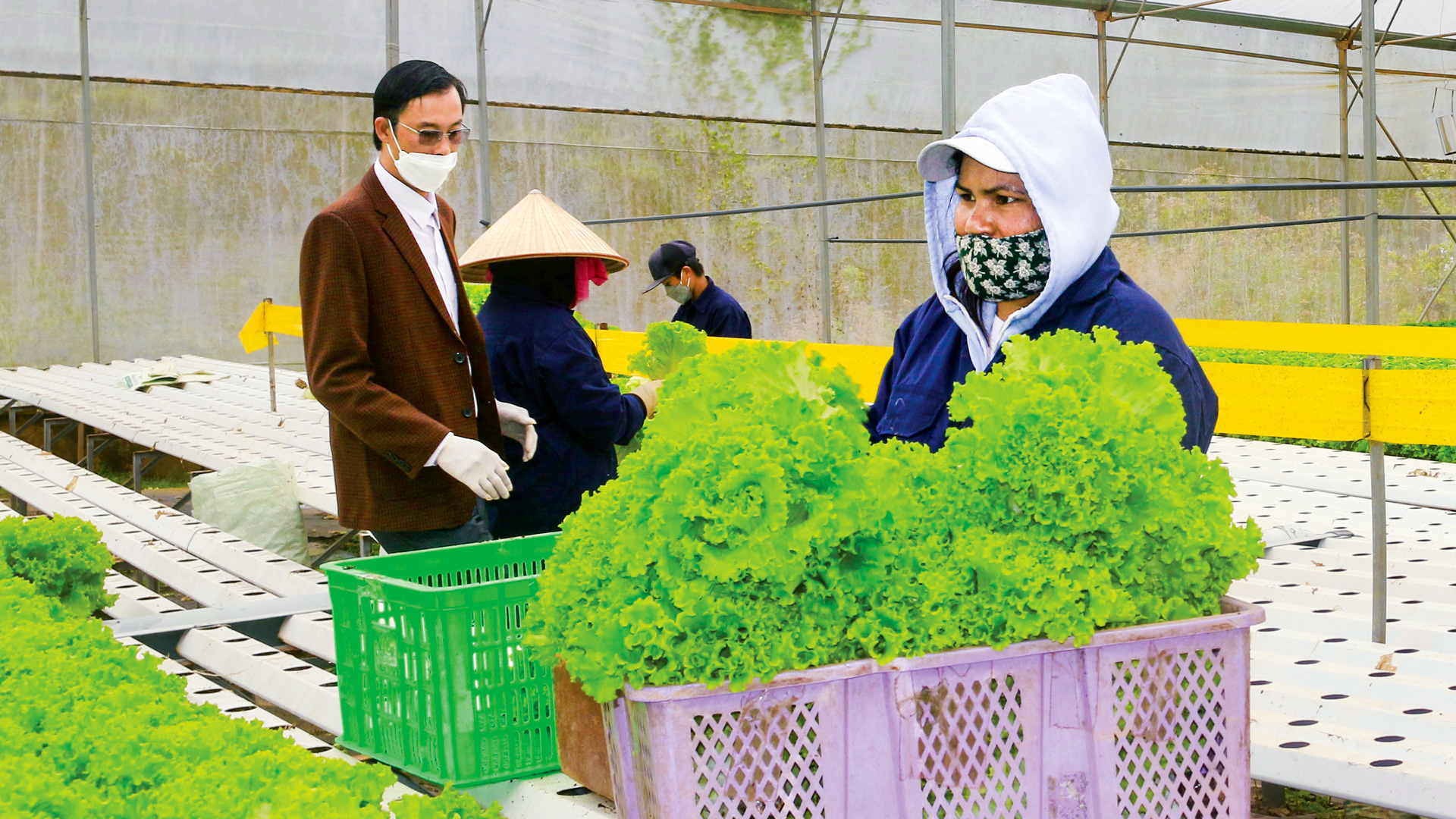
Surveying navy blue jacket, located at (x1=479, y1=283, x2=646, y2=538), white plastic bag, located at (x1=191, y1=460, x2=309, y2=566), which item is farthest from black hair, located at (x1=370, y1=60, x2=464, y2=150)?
white plastic bag, located at (x1=191, y1=460, x2=309, y2=566)

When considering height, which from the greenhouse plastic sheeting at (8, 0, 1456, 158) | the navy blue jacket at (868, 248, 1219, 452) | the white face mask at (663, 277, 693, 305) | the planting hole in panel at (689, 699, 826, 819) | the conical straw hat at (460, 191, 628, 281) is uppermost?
the greenhouse plastic sheeting at (8, 0, 1456, 158)

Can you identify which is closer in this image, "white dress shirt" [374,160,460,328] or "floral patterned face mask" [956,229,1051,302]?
"floral patterned face mask" [956,229,1051,302]

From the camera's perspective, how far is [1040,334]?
178 cm

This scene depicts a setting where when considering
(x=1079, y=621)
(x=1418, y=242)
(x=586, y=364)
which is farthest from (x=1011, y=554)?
(x=1418, y=242)

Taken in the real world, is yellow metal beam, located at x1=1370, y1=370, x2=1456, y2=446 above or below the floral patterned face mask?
below

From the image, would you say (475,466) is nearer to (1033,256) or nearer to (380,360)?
(380,360)

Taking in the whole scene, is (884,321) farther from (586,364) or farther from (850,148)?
(586,364)

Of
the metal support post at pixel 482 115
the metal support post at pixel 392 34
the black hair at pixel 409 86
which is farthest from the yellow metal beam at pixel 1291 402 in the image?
the metal support post at pixel 482 115

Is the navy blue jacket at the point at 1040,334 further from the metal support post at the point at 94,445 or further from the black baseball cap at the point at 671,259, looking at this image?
the metal support post at the point at 94,445

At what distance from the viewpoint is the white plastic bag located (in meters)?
5.24

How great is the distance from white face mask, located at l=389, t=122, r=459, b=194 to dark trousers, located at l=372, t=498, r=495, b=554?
2.00ft

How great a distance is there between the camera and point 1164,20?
54.6 feet

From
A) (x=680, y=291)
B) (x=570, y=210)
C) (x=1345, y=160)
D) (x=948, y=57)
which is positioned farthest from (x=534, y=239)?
(x=1345, y=160)

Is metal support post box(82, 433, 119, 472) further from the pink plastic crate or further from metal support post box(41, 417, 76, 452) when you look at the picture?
the pink plastic crate
